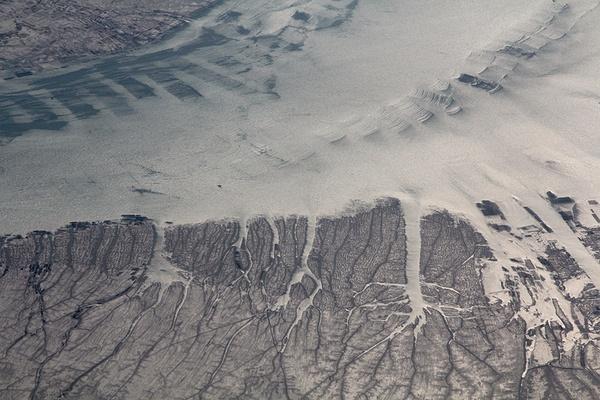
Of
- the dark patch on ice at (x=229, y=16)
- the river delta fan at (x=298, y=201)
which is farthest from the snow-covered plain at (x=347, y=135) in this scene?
the dark patch on ice at (x=229, y=16)

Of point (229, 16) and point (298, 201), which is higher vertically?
point (229, 16)

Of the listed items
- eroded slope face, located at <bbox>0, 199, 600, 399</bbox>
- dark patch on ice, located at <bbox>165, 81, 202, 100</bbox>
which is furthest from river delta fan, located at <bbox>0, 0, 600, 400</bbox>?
dark patch on ice, located at <bbox>165, 81, 202, 100</bbox>

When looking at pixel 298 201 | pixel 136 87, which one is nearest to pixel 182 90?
pixel 136 87

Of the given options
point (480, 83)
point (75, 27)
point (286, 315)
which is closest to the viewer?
point (286, 315)

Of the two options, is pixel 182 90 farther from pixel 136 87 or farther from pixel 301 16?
pixel 301 16

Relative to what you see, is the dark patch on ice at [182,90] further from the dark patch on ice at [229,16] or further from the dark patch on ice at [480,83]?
the dark patch on ice at [480,83]

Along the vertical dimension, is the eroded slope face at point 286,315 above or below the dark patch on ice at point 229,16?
below
